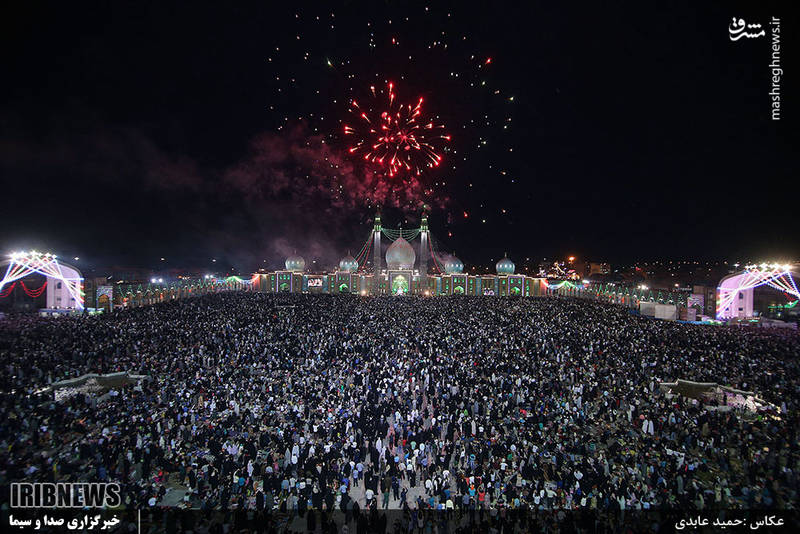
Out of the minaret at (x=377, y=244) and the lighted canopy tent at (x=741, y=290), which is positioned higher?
the minaret at (x=377, y=244)

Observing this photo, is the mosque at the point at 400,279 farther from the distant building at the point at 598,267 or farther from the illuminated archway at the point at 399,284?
the distant building at the point at 598,267

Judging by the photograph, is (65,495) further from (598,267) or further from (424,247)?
(598,267)

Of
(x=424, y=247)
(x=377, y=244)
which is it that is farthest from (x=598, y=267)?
(x=377, y=244)

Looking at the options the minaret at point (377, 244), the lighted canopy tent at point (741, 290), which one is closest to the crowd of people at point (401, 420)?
the lighted canopy tent at point (741, 290)

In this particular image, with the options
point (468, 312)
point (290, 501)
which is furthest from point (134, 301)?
point (290, 501)

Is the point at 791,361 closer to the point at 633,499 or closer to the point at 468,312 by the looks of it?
the point at 633,499

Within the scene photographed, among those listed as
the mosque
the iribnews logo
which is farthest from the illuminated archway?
the iribnews logo

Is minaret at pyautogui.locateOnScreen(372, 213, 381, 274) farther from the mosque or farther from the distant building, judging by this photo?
the distant building
